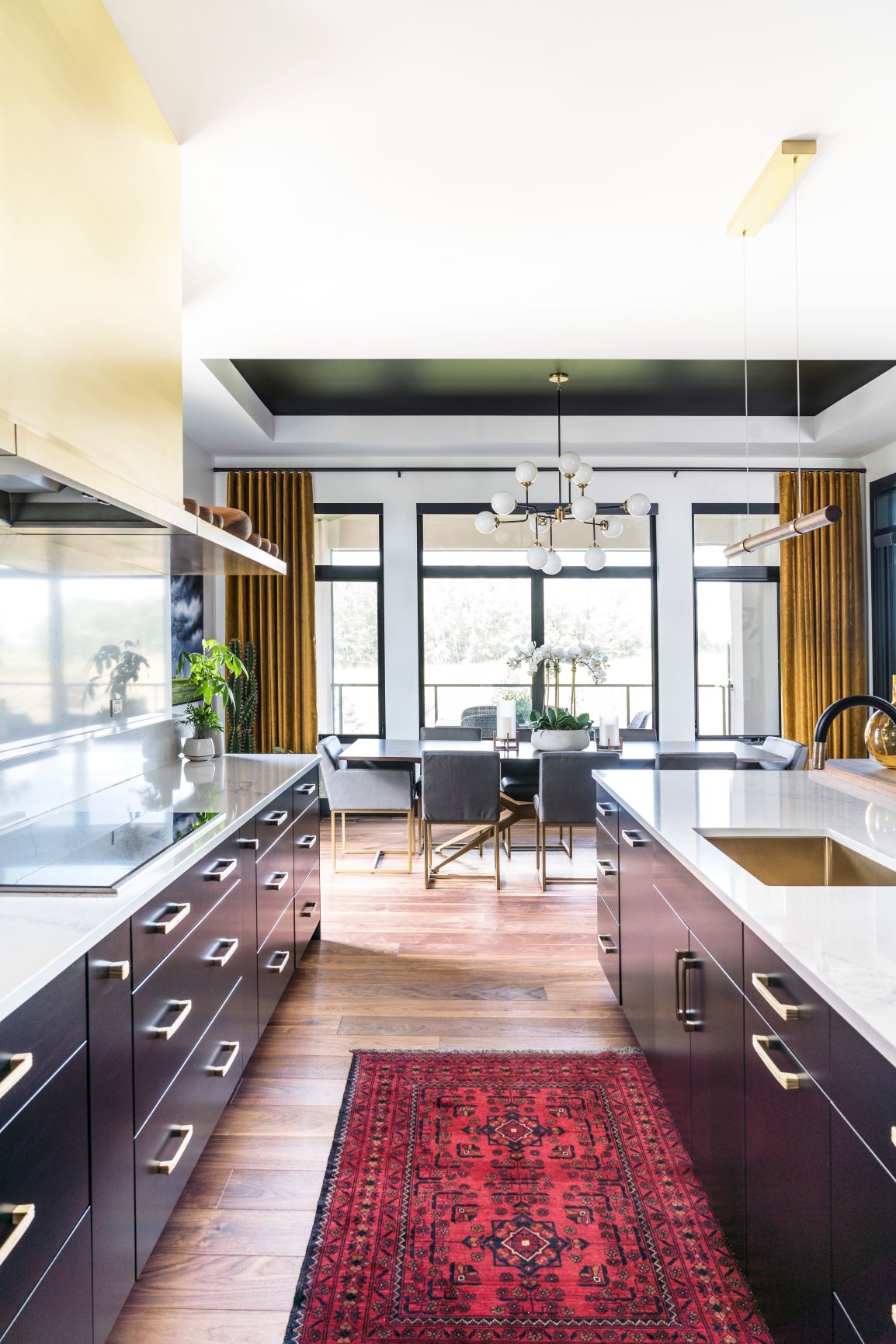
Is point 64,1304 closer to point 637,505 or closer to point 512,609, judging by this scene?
point 637,505

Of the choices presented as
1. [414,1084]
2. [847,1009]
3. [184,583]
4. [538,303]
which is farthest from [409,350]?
[847,1009]

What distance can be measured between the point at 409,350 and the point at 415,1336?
3980mm

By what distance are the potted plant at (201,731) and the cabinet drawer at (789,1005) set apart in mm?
2465

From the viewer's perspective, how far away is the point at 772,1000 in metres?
1.29

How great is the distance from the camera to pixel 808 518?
2.68m

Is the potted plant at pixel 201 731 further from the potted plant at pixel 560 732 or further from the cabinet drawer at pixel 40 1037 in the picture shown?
the cabinet drawer at pixel 40 1037

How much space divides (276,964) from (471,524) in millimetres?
4271

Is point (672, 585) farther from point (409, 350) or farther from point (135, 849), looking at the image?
point (135, 849)

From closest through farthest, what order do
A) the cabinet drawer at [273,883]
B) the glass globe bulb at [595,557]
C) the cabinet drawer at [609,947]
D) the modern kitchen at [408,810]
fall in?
1. the modern kitchen at [408,810]
2. the cabinet drawer at [273,883]
3. the cabinet drawer at [609,947]
4. the glass globe bulb at [595,557]

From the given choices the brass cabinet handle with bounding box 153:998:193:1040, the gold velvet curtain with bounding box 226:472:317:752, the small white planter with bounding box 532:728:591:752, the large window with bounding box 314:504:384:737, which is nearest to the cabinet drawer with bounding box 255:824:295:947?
the brass cabinet handle with bounding box 153:998:193:1040

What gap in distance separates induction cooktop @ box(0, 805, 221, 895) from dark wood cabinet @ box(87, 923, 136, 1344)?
15 centimetres

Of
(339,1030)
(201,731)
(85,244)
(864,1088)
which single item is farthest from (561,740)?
(864,1088)

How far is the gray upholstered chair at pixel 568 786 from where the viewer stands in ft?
14.0

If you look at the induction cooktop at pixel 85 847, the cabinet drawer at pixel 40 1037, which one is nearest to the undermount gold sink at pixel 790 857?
the induction cooktop at pixel 85 847
